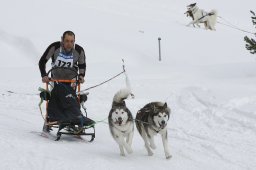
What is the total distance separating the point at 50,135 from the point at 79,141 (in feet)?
1.38

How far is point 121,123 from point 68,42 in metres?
1.44

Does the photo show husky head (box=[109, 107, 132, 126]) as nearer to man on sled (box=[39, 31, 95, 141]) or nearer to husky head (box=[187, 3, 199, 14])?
man on sled (box=[39, 31, 95, 141])

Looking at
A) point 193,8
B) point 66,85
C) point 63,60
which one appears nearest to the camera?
point 66,85

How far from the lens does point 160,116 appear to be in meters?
6.26

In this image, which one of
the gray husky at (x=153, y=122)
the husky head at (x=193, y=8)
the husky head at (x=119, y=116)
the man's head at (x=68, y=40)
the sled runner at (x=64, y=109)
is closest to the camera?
the husky head at (x=119, y=116)

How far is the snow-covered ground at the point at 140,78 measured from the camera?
632cm

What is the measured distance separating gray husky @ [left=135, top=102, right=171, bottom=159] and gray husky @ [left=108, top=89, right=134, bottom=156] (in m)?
0.24

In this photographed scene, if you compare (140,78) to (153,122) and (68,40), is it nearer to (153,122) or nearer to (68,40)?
(68,40)

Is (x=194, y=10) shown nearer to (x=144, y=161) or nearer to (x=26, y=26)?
(x=26, y=26)

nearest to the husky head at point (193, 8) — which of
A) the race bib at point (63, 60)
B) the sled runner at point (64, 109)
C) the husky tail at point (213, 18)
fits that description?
the husky tail at point (213, 18)

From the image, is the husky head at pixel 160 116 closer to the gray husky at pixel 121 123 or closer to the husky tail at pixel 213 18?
the gray husky at pixel 121 123

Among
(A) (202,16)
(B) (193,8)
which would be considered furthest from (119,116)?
(A) (202,16)

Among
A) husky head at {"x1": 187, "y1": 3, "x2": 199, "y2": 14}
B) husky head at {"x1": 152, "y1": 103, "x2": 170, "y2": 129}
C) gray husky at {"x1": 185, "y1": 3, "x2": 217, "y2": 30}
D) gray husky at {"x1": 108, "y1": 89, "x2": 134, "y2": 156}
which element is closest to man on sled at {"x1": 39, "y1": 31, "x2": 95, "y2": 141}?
gray husky at {"x1": 108, "y1": 89, "x2": 134, "y2": 156}

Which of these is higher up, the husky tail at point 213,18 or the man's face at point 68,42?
the husky tail at point 213,18
